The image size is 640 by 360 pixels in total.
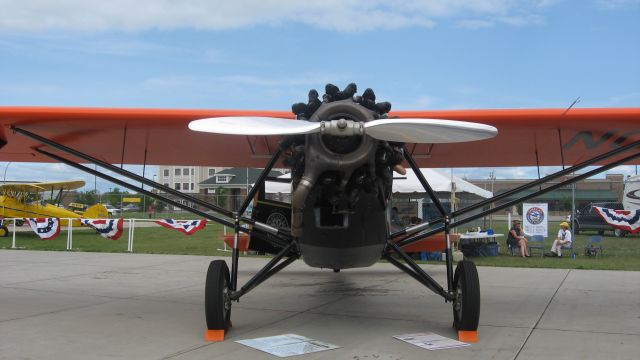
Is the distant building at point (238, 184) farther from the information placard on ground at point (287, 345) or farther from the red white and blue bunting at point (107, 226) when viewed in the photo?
the information placard on ground at point (287, 345)

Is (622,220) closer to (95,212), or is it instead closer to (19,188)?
(95,212)

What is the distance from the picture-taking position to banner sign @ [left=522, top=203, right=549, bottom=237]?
54.8 ft

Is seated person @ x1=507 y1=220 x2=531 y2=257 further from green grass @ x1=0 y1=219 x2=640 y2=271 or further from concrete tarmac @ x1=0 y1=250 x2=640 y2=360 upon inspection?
concrete tarmac @ x1=0 y1=250 x2=640 y2=360

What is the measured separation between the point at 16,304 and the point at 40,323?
5.22 ft

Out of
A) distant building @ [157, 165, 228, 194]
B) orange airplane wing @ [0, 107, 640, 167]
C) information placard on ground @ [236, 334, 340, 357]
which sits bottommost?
information placard on ground @ [236, 334, 340, 357]

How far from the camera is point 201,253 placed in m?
16.5

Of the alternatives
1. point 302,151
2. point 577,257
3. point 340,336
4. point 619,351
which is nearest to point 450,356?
point 340,336

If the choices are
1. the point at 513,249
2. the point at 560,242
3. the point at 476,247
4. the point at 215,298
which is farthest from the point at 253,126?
the point at 513,249

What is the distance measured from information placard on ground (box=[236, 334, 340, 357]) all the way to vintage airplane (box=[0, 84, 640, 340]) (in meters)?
0.42

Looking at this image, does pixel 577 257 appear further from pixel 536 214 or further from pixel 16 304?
pixel 16 304

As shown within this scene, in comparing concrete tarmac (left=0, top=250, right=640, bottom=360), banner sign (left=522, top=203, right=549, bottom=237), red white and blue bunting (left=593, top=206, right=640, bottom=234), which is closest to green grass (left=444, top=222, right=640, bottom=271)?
banner sign (left=522, top=203, right=549, bottom=237)

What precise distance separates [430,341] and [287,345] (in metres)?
1.36

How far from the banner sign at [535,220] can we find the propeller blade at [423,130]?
510 inches

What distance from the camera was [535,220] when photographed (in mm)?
16875
